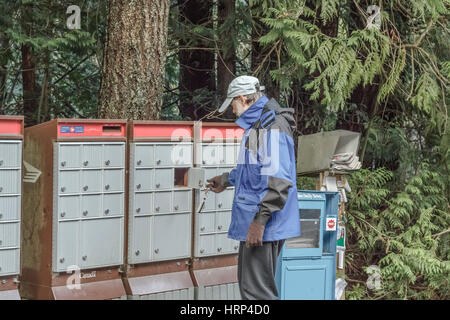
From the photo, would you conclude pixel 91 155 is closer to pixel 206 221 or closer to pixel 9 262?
pixel 9 262

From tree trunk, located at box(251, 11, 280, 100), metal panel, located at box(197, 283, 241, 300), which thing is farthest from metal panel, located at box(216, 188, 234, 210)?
tree trunk, located at box(251, 11, 280, 100)

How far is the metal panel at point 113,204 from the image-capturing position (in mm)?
5551

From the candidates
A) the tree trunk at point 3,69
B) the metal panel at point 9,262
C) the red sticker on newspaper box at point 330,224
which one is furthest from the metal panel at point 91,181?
the tree trunk at point 3,69

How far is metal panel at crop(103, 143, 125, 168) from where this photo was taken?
552cm

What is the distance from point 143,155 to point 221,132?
799 mm

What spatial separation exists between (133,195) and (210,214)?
78 cm

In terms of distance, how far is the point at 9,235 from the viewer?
511 centimetres

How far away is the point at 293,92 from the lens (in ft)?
31.3

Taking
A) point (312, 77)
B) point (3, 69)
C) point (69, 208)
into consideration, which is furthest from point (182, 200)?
point (3, 69)

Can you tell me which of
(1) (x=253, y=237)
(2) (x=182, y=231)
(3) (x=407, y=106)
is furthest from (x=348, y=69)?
(1) (x=253, y=237)

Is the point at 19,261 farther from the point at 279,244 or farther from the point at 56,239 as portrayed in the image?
the point at 279,244

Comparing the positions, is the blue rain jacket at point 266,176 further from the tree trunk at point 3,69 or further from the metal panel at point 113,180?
the tree trunk at point 3,69

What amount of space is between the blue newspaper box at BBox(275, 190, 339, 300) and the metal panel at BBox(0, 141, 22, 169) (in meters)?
2.45

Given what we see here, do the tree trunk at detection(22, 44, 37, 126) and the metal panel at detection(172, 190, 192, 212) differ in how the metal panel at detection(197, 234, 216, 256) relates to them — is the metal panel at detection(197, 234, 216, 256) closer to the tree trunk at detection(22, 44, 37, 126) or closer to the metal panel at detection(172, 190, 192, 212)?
the metal panel at detection(172, 190, 192, 212)
